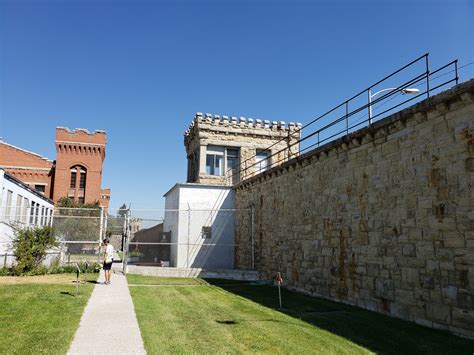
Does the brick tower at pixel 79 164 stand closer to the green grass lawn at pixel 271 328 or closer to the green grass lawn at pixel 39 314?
the green grass lawn at pixel 39 314

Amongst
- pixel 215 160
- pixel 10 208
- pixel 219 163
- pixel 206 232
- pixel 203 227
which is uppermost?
pixel 215 160

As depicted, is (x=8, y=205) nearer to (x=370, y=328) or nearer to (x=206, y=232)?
(x=206, y=232)

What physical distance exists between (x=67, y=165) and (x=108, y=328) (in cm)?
3960

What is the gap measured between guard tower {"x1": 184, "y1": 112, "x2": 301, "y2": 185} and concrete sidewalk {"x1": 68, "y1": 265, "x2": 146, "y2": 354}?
A: 14116 mm

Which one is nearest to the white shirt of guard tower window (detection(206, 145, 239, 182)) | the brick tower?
guard tower window (detection(206, 145, 239, 182))

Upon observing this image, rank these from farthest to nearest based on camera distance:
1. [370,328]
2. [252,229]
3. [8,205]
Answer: [252,229], [8,205], [370,328]

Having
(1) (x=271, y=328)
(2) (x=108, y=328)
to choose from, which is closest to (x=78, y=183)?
(2) (x=108, y=328)

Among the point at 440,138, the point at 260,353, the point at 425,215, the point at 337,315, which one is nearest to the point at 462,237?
the point at 425,215

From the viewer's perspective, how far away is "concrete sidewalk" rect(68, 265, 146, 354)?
5.96 metres

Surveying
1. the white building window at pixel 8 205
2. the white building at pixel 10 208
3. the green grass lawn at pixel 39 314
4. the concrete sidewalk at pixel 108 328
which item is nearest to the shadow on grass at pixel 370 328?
the concrete sidewalk at pixel 108 328

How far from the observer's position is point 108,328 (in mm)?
7215

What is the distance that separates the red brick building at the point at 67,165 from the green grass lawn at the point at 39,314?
3160 centimetres

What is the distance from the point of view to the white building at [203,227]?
20641mm

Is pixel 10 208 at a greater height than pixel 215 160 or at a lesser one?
lesser
